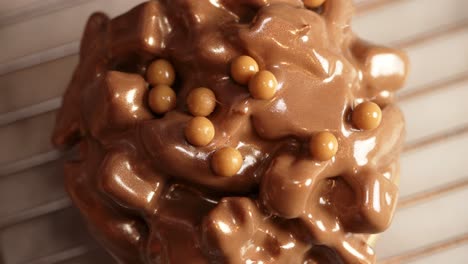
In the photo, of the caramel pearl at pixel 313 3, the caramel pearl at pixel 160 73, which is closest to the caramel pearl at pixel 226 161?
the caramel pearl at pixel 160 73

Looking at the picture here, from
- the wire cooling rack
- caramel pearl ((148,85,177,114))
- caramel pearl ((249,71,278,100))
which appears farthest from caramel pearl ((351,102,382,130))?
the wire cooling rack

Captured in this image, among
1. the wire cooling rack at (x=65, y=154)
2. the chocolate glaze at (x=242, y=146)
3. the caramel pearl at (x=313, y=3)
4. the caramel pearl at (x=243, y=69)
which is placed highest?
the caramel pearl at (x=313, y=3)

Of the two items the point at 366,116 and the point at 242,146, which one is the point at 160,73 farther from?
the point at 366,116

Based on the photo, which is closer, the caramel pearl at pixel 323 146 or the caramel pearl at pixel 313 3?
the caramel pearl at pixel 323 146

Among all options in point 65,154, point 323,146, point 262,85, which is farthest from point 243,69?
point 65,154

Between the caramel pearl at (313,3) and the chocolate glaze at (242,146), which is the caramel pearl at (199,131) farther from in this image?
the caramel pearl at (313,3)

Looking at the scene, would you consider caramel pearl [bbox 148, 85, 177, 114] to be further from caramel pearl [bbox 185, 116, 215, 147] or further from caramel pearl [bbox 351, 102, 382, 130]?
caramel pearl [bbox 351, 102, 382, 130]
